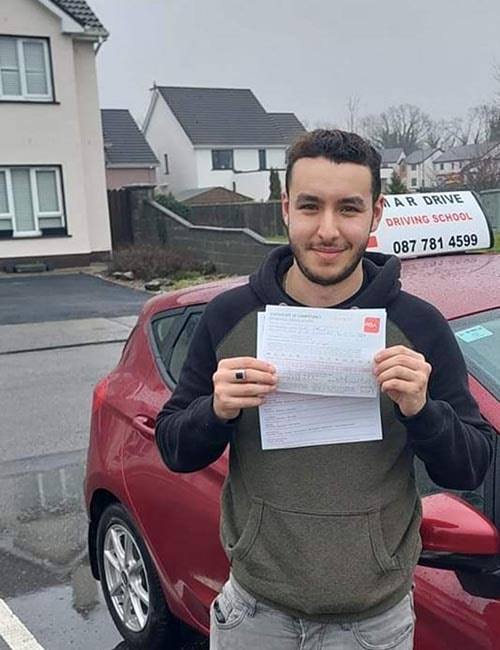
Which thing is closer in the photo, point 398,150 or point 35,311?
point 35,311

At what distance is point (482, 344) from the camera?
225 cm

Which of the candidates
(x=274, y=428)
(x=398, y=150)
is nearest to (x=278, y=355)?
(x=274, y=428)

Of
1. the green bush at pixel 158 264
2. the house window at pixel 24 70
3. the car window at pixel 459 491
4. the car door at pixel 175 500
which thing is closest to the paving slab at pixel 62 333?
the green bush at pixel 158 264

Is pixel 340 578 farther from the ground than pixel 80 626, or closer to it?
farther from the ground

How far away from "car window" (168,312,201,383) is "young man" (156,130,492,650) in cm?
133

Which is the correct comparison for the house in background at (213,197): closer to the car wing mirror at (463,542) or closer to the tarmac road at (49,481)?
the tarmac road at (49,481)

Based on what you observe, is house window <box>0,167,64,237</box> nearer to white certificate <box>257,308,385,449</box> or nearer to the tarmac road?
the tarmac road

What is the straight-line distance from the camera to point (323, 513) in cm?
164

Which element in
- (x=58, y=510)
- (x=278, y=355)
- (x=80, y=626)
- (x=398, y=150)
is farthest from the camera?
(x=398, y=150)

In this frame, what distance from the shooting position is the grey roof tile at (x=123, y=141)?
38641 mm

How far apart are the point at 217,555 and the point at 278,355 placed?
4.14ft

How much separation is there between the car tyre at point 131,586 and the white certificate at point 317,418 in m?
1.72

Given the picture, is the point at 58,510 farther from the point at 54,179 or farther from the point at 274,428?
the point at 54,179

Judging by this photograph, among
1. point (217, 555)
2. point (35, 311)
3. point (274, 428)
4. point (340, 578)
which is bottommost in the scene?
point (35, 311)
